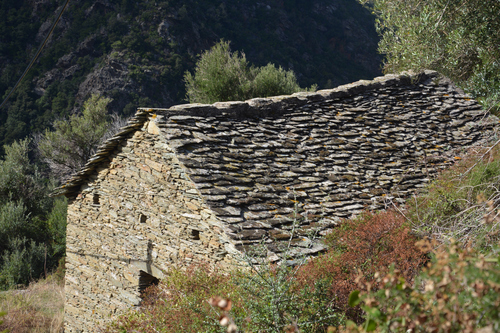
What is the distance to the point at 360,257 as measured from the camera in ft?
12.2

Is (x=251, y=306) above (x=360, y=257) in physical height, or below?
above

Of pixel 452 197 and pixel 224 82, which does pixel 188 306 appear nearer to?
pixel 452 197

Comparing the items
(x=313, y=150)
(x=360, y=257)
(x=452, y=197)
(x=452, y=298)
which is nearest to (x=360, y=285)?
(x=452, y=298)

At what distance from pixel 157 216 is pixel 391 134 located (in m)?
5.53

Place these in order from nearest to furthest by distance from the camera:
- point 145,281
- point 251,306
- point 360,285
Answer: point 360,285
point 251,306
point 145,281

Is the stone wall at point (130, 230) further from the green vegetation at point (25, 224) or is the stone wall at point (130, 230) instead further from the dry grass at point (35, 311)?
the green vegetation at point (25, 224)

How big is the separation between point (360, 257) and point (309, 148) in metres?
3.03

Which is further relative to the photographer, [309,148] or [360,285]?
[309,148]

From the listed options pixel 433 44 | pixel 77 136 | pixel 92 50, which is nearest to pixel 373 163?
pixel 433 44

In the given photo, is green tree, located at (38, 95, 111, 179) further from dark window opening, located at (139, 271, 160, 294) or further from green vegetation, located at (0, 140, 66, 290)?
dark window opening, located at (139, 271, 160, 294)

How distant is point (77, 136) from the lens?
1855cm

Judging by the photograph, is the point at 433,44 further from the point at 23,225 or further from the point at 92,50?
the point at 92,50

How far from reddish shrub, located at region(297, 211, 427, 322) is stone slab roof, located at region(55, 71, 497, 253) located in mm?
368

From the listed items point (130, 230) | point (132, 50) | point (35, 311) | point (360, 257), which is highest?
point (132, 50)
